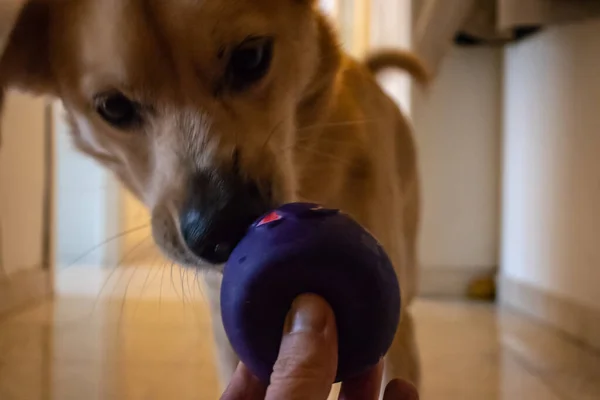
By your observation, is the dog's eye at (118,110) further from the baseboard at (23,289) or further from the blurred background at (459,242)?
the baseboard at (23,289)

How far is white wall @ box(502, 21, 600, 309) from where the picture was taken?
1.86 metres

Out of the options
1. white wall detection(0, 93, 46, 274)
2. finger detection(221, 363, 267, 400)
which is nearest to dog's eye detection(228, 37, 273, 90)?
finger detection(221, 363, 267, 400)

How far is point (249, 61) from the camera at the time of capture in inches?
42.3

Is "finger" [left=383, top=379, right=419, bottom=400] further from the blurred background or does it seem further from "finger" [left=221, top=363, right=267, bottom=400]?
the blurred background

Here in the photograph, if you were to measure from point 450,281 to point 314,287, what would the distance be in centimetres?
203

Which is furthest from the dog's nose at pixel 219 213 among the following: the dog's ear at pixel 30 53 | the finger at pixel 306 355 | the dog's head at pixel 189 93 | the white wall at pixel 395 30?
the white wall at pixel 395 30

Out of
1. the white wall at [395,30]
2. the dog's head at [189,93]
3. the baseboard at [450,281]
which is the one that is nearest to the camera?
the dog's head at [189,93]

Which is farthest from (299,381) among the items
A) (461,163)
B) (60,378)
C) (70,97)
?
(461,163)

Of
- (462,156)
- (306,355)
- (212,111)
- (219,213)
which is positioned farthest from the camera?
(462,156)

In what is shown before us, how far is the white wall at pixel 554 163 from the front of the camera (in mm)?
1857

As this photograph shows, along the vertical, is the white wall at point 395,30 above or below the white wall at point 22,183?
above

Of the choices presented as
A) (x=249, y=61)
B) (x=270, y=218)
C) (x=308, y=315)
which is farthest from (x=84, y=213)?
(x=308, y=315)

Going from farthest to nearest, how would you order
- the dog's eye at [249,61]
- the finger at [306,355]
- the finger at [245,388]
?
the dog's eye at [249,61]
the finger at [245,388]
the finger at [306,355]

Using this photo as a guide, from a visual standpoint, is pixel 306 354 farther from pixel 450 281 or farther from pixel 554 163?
pixel 450 281
